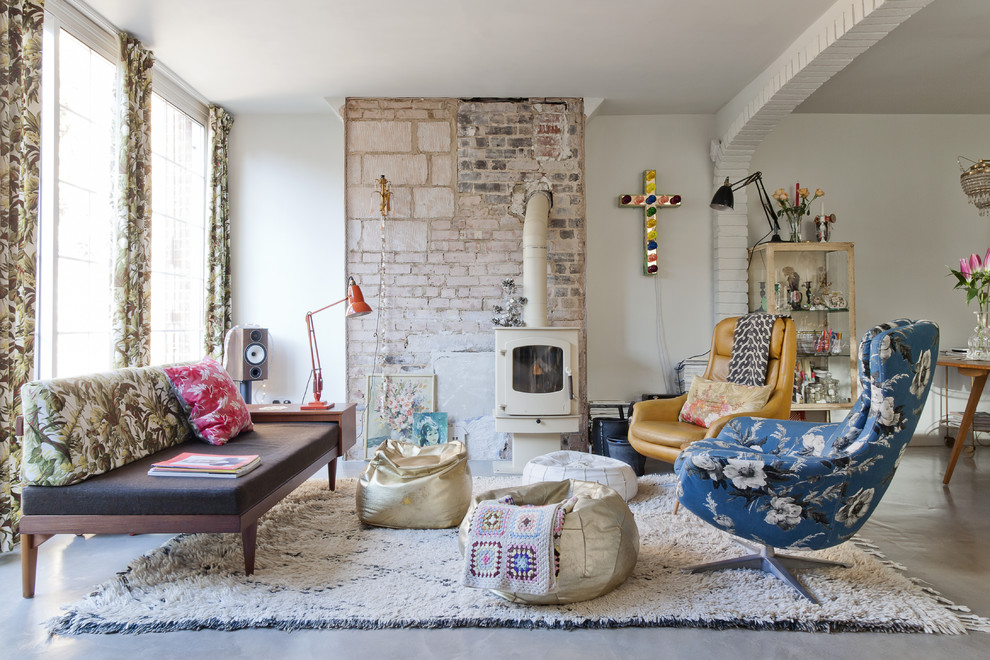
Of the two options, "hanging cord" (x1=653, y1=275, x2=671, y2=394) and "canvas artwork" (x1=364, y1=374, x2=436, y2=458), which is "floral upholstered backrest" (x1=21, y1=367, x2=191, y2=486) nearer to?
"canvas artwork" (x1=364, y1=374, x2=436, y2=458)

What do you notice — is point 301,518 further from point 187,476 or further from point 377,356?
point 377,356

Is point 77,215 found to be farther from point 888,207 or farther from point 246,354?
point 888,207

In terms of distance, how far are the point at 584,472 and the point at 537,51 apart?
106 inches

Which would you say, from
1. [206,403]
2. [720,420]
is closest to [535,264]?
[720,420]

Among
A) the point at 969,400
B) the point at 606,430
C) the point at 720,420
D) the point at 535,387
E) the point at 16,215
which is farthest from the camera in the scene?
the point at 606,430

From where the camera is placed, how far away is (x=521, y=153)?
15.9ft

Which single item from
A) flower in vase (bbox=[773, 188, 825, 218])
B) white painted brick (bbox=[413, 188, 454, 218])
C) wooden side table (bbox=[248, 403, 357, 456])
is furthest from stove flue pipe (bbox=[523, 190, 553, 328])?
flower in vase (bbox=[773, 188, 825, 218])

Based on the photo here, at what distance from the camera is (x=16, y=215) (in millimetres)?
2762

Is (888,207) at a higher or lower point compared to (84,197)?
higher

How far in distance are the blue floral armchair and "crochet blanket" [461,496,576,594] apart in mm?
565

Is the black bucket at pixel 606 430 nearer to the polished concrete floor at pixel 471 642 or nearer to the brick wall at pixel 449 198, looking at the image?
the brick wall at pixel 449 198

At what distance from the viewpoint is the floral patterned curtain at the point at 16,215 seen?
8.84 ft

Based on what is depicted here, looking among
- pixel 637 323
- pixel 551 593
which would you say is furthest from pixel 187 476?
pixel 637 323

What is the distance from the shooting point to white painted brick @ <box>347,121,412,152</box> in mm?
4840
